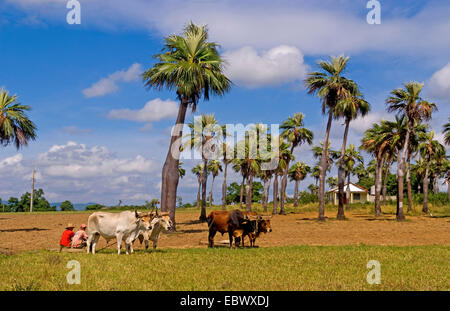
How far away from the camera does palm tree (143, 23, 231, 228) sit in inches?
1227

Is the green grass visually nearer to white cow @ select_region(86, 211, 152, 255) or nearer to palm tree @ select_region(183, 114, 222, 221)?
white cow @ select_region(86, 211, 152, 255)

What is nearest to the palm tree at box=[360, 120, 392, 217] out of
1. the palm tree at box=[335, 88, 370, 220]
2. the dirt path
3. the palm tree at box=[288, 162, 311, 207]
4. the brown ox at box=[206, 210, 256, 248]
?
the palm tree at box=[335, 88, 370, 220]

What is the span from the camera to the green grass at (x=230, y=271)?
10312mm

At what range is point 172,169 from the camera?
32.3 m

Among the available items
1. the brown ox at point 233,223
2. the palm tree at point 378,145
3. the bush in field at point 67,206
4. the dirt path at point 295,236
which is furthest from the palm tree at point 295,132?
the bush in field at point 67,206

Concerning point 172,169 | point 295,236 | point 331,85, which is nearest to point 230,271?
point 295,236

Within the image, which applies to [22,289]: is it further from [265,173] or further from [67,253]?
[265,173]

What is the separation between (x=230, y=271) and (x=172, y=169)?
67.1ft

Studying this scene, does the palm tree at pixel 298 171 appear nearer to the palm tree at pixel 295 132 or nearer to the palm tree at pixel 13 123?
the palm tree at pixel 295 132

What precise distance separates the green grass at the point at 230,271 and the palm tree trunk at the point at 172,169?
51.7ft
